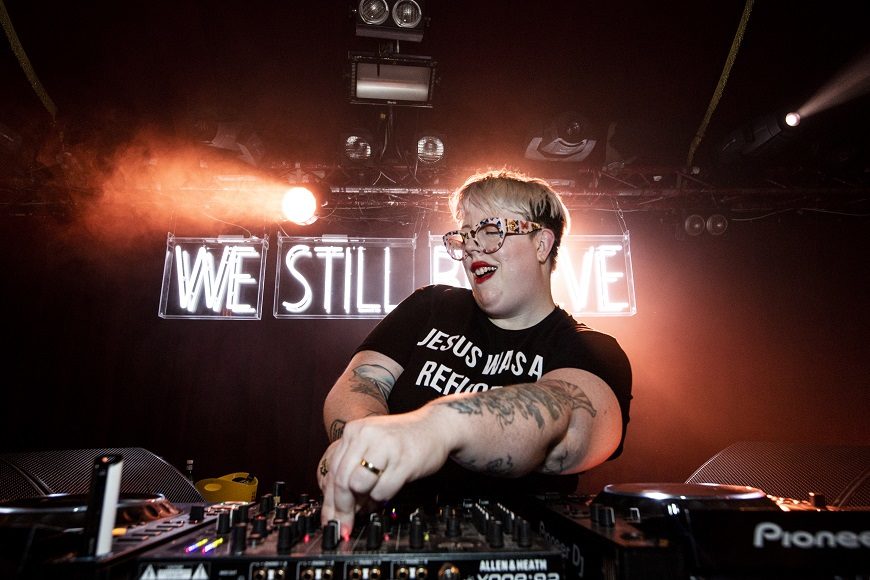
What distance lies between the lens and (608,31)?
405cm

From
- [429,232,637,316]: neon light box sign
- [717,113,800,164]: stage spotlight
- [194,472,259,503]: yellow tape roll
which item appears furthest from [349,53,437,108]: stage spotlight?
[194,472,259,503]: yellow tape roll

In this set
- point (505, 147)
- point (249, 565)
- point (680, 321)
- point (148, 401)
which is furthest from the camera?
point (680, 321)

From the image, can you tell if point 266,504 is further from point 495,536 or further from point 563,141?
point 563,141

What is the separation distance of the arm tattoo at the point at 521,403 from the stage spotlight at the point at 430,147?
4.06 meters

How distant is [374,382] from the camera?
203 centimetres

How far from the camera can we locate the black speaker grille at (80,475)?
2684 millimetres

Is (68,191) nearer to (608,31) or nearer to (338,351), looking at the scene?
(338,351)

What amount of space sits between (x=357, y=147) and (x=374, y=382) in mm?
3643

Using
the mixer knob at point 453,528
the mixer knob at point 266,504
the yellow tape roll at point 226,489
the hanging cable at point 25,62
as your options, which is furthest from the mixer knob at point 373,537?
the hanging cable at point 25,62

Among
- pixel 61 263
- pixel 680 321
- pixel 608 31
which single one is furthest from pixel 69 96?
pixel 680 321

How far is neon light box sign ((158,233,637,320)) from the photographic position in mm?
5844

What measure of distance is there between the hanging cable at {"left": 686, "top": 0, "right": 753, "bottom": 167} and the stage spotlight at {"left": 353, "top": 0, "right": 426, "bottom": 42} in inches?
115

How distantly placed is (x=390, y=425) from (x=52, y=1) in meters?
5.14

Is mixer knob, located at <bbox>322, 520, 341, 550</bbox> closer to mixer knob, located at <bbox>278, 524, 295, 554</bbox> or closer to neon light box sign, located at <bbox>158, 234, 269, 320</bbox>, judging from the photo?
mixer knob, located at <bbox>278, 524, 295, 554</bbox>
